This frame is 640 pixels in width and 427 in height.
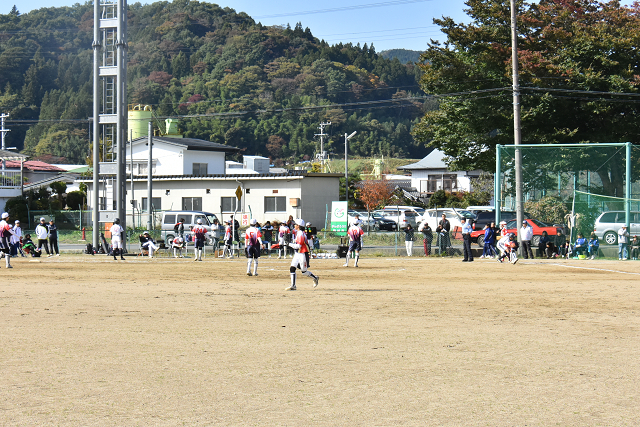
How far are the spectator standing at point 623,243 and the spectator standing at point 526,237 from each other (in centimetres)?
330

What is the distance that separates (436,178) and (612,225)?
4076cm

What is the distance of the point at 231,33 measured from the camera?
136625mm

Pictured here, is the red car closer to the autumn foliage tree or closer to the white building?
the white building

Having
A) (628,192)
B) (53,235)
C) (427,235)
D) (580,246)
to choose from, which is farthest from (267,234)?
(628,192)

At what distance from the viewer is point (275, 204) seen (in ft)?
147

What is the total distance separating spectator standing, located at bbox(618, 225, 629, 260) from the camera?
1073 inches

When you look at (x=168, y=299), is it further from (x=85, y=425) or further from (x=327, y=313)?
(x=85, y=425)

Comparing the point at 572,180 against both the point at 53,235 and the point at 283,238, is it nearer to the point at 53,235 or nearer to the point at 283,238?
the point at 283,238

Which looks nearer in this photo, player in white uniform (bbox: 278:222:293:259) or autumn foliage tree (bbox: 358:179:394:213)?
player in white uniform (bbox: 278:222:293:259)

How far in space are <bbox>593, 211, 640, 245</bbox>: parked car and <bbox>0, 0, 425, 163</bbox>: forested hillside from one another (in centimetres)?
7079

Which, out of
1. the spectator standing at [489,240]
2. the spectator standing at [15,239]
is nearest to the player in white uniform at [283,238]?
the spectator standing at [489,240]

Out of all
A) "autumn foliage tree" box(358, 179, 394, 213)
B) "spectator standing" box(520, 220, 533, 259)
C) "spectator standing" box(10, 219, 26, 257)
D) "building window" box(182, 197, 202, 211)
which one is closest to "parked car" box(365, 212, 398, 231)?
"building window" box(182, 197, 202, 211)

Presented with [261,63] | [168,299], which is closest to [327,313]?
[168,299]

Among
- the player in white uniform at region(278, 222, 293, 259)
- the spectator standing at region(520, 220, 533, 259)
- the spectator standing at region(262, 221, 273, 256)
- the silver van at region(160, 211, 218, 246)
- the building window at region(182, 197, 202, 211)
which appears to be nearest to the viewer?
the spectator standing at region(520, 220, 533, 259)
